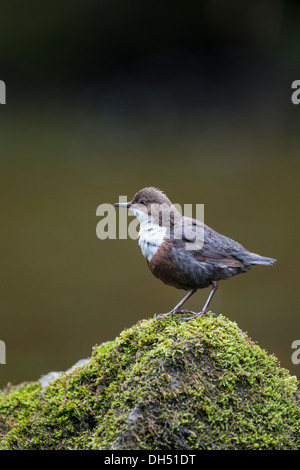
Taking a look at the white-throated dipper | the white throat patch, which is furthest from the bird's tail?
the white throat patch


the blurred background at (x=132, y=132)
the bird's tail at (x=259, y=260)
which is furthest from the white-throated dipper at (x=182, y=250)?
the blurred background at (x=132, y=132)

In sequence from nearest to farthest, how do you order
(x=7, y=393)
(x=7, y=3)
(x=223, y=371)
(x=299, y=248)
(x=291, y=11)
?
(x=223, y=371) < (x=7, y=393) < (x=299, y=248) < (x=291, y=11) < (x=7, y=3)

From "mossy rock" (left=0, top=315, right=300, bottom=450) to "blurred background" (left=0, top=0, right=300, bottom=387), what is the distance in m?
5.68

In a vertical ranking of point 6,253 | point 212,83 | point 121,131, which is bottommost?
point 6,253

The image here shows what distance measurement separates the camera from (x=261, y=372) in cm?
373

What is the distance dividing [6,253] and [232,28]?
1259cm

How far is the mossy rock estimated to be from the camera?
10.7ft

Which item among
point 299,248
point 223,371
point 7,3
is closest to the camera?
point 223,371

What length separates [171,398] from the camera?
3.35m

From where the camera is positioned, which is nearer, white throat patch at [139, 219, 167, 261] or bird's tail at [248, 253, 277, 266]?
white throat patch at [139, 219, 167, 261]

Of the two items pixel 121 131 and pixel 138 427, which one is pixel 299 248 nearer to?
pixel 138 427

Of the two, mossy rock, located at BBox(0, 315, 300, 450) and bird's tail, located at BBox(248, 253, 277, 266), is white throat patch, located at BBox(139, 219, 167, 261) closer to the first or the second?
mossy rock, located at BBox(0, 315, 300, 450)

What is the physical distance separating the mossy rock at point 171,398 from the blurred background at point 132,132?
568cm

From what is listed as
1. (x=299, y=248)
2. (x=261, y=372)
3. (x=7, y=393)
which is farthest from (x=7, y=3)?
(x=261, y=372)
